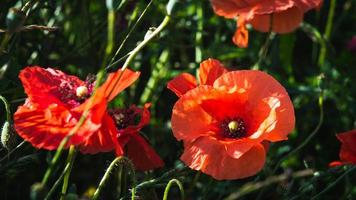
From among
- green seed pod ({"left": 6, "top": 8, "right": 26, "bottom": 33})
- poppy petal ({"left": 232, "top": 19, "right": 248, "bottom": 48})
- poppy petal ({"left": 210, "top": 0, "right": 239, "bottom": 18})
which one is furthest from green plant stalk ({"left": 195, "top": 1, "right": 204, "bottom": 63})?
green seed pod ({"left": 6, "top": 8, "right": 26, "bottom": 33})

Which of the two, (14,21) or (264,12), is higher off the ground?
(14,21)

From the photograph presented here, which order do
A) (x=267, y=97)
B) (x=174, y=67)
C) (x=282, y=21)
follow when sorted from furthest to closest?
(x=174, y=67), (x=282, y=21), (x=267, y=97)

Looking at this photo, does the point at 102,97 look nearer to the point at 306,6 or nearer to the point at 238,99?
the point at 238,99

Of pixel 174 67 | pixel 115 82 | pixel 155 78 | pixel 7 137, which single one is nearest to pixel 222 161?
pixel 115 82

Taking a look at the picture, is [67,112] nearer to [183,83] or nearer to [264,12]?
[183,83]

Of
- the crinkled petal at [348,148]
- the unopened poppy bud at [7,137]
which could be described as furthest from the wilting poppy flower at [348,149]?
the unopened poppy bud at [7,137]

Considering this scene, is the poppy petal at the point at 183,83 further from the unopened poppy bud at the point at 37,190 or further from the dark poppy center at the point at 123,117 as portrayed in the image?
the unopened poppy bud at the point at 37,190

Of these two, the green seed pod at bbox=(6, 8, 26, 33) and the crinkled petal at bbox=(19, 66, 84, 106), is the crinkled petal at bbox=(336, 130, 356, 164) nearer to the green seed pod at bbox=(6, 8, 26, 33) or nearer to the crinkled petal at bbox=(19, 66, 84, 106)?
the crinkled petal at bbox=(19, 66, 84, 106)
